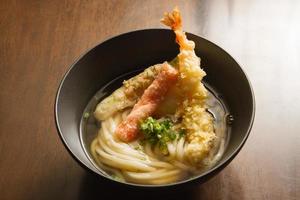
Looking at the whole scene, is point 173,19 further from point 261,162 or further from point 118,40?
point 261,162

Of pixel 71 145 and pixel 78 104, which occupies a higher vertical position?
pixel 78 104

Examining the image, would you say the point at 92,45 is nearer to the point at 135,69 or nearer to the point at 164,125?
the point at 135,69

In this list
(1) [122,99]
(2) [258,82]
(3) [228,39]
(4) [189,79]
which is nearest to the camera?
(4) [189,79]

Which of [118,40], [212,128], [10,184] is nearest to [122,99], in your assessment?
[118,40]
